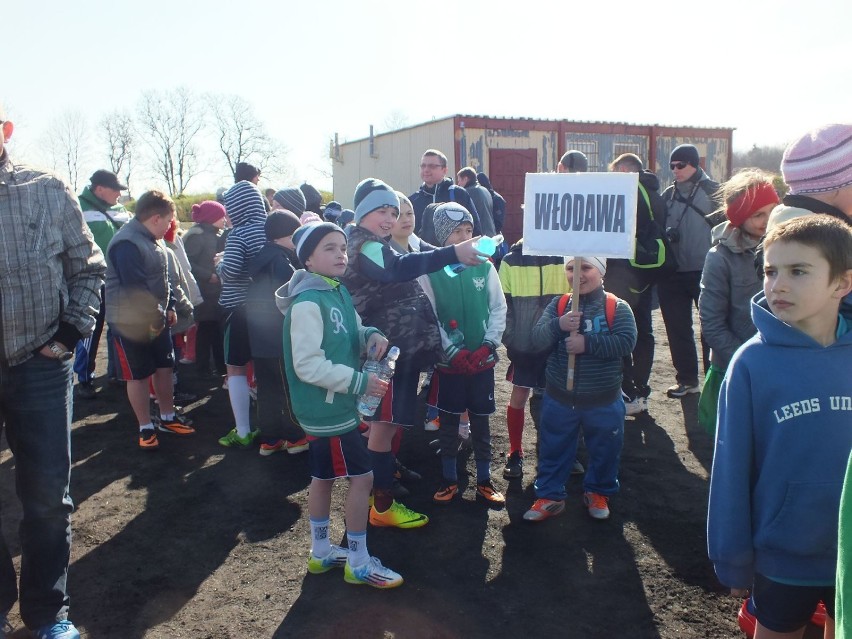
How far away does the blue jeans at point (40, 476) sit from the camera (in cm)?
288

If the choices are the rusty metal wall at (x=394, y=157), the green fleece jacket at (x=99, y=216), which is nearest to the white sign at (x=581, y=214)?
the green fleece jacket at (x=99, y=216)

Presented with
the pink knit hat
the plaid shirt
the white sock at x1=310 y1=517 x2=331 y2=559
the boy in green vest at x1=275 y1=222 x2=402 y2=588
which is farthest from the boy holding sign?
the plaid shirt

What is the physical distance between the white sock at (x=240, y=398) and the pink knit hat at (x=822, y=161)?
426cm

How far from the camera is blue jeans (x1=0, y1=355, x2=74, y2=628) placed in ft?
9.46

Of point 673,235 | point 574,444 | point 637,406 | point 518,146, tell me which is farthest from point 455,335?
point 518,146

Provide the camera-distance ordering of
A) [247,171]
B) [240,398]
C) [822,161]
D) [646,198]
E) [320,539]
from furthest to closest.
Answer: [247,171] → [646,198] → [240,398] → [320,539] → [822,161]

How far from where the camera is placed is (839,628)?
122 centimetres

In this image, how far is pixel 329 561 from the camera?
11.9ft

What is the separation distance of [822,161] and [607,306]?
1.70m

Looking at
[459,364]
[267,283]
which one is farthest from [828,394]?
[267,283]

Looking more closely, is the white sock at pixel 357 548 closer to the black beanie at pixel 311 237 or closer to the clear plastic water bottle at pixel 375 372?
the clear plastic water bottle at pixel 375 372

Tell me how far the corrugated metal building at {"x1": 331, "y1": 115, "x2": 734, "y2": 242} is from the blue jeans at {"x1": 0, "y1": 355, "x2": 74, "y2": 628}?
1591 centimetres

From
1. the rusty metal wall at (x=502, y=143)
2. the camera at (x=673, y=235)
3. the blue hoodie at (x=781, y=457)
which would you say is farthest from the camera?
the rusty metal wall at (x=502, y=143)

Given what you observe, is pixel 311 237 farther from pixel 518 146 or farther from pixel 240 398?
pixel 518 146
